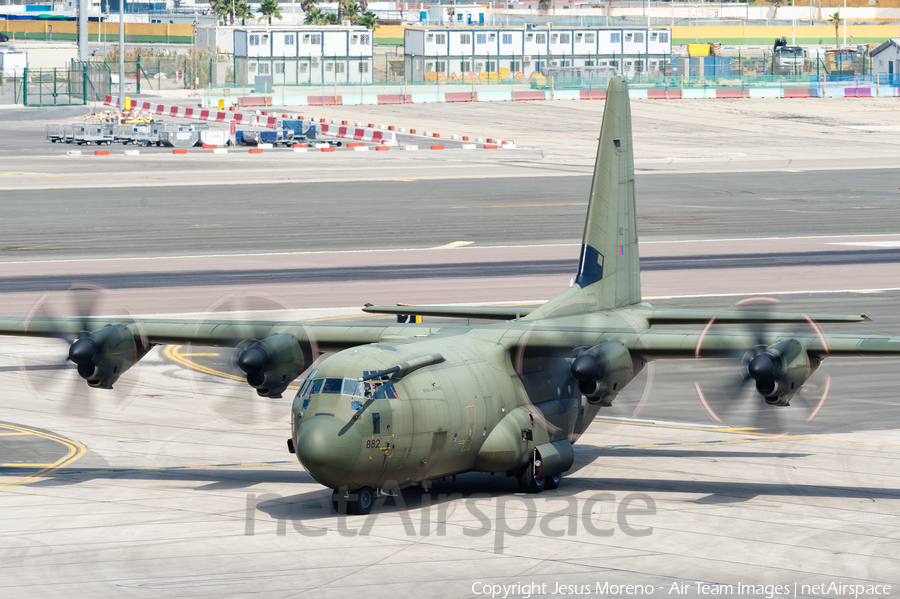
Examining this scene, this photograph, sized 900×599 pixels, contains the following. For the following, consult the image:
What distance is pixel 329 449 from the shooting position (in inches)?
783

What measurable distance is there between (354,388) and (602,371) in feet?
14.9

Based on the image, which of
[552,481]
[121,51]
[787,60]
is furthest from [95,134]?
[787,60]

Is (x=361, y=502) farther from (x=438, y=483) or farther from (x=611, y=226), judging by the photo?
(x=611, y=226)

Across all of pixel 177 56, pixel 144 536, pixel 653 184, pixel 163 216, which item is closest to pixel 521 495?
pixel 144 536

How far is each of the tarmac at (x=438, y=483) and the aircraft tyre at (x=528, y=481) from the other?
57 cm

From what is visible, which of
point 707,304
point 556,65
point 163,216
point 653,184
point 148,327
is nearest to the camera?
point 148,327

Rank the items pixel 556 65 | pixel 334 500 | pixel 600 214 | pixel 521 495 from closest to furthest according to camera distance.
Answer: pixel 334 500
pixel 521 495
pixel 600 214
pixel 556 65

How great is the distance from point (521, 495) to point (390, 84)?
141 m

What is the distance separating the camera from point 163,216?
228 ft

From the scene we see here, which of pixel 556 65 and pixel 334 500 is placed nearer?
pixel 334 500

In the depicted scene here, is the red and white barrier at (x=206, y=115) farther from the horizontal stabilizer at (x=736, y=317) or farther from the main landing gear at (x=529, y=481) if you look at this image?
the main landing gear at (x=529, y=481)

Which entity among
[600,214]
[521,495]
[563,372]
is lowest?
[521,495]

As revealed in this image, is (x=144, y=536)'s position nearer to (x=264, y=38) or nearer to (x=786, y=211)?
(x=786, y=211)

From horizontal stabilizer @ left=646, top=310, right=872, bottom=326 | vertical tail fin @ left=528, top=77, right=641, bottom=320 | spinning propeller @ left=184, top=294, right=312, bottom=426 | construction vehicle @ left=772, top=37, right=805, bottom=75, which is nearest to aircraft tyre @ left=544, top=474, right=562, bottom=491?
vertical tail fin @ left=528, top=77, right=641, bottom=320
